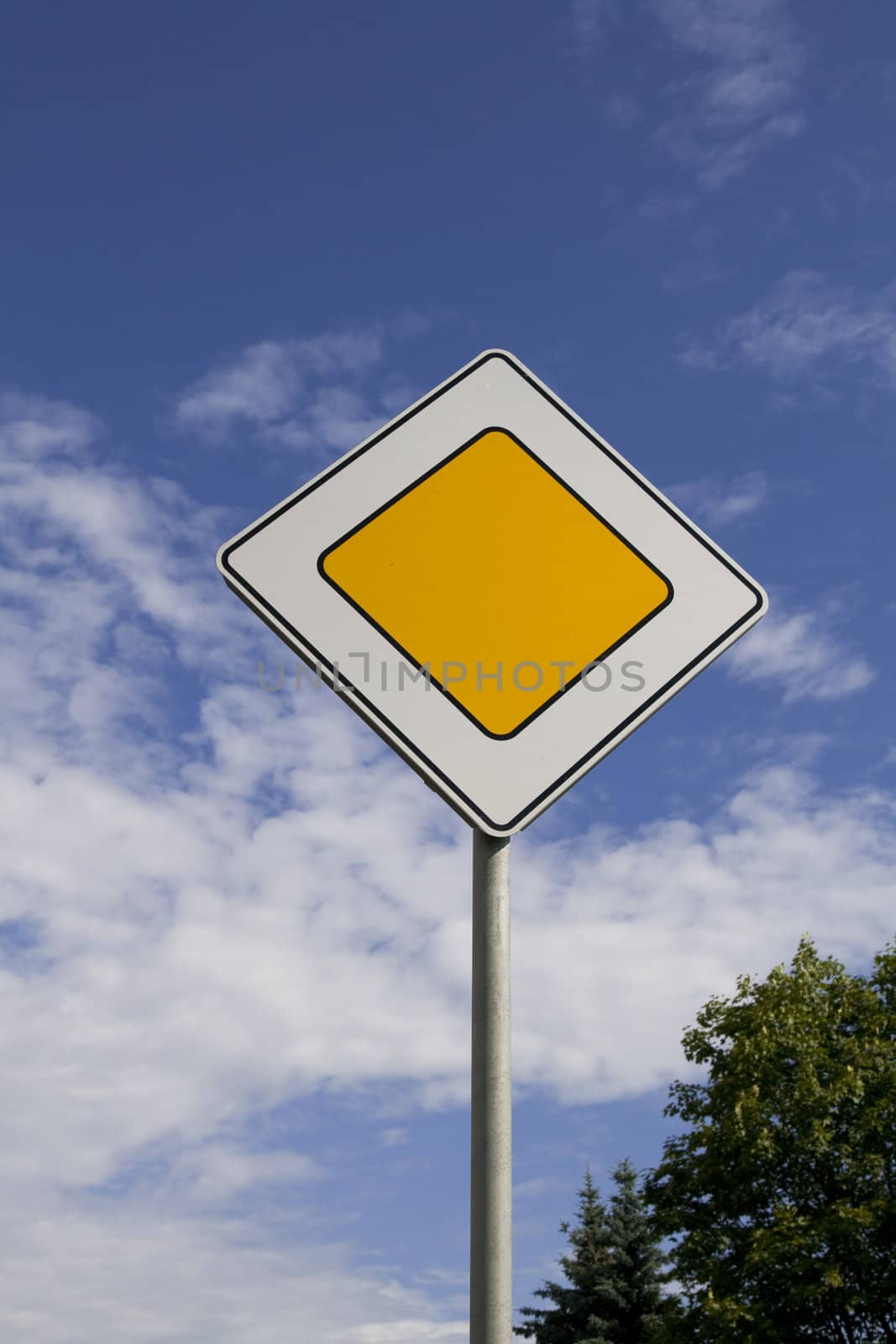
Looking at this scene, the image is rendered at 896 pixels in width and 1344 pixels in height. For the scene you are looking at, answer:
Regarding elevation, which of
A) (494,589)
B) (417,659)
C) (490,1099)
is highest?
(494,589)

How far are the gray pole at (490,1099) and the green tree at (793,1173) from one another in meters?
27.5

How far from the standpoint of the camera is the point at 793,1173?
28.5 metres

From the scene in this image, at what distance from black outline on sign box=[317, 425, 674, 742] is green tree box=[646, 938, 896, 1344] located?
27468 millimetres

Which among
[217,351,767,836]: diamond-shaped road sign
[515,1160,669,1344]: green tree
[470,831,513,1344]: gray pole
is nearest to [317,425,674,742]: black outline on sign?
[217,351,767,836]: diamond-shaped road sign

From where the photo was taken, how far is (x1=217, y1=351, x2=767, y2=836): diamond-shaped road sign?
7.51ft

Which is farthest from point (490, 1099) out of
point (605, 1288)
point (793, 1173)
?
point (605, 1288)

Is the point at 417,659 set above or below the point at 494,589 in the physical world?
below

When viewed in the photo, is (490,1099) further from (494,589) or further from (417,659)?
(494,589)

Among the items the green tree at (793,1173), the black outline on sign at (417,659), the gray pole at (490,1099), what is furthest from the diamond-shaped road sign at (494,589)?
the green tree at (793,1173)

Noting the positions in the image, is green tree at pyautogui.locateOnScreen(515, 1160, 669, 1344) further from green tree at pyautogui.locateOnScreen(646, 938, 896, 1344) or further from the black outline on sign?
the black outline on sign

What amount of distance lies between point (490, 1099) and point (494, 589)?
3.20 ft

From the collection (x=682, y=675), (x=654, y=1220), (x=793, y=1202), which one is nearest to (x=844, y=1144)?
(x=793, y=1202)

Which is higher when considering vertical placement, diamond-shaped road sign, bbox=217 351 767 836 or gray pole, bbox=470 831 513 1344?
diamond-shaped road sign, bbox=217 351 767 836

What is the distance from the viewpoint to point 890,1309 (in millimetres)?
27062
